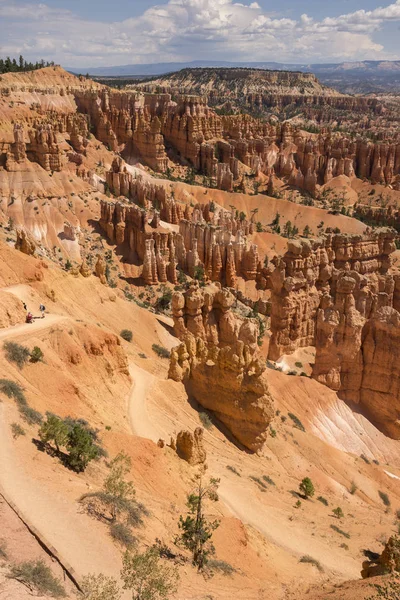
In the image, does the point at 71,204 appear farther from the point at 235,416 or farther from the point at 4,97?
the point at 235,416

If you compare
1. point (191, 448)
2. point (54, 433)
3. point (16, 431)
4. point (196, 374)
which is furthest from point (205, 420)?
point (16, 431)

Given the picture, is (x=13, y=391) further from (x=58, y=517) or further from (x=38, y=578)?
(x=38, y=578)

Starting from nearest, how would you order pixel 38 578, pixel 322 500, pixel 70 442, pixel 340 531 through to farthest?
1. pixel 38 578
2. pixel 70 442
3. pixel 340 531
4. pixel 322 500

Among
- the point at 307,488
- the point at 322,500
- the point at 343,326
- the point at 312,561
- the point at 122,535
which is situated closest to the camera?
the point at 122,535

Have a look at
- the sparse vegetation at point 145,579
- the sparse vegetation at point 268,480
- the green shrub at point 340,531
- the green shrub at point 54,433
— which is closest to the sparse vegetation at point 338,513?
the green shrub at point 340,531

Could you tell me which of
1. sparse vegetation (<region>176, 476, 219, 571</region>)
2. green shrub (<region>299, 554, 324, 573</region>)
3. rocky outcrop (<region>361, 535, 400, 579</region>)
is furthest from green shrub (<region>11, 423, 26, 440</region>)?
rocky outcrop (<region>361, 535, 400, 579</region>)
